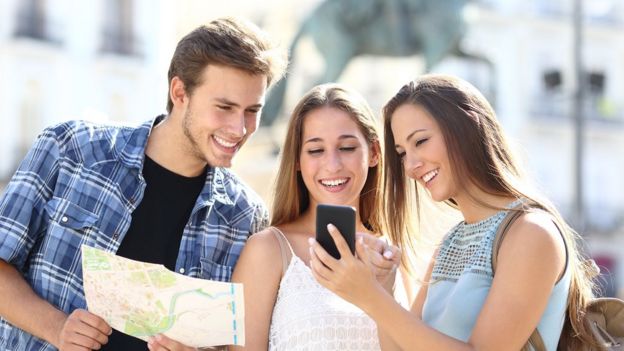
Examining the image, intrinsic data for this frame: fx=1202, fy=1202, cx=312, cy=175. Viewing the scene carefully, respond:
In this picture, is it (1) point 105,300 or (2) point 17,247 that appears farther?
(2) point 17,247

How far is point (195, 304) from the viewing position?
2869mm

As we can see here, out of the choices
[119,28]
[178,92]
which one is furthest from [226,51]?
[119,28]

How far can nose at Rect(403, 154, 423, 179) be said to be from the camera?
9.70ft

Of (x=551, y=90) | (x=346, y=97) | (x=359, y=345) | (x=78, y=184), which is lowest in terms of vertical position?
(x=551, y=90)

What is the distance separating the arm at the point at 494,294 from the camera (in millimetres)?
2652

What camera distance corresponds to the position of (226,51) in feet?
11.3

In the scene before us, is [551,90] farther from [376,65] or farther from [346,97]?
[346,97]

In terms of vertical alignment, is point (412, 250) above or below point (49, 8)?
above

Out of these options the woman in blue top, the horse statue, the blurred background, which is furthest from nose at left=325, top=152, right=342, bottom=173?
the horse statue

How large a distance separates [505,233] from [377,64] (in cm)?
2376

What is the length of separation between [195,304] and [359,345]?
0.53m

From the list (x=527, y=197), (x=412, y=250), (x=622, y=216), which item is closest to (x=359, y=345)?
(x=412, y=250)

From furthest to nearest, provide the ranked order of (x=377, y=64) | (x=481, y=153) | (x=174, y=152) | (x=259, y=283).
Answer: (x=377, y=64)
(x=174, y=152)
(x=259, y=283)
(x=481, y=153)

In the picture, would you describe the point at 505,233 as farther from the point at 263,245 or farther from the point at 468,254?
the point at 263,245
